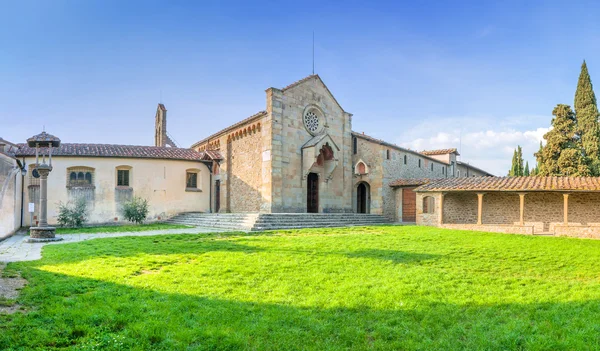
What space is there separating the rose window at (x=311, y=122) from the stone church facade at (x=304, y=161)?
7 centimetres

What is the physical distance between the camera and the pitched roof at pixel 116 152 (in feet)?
67.9

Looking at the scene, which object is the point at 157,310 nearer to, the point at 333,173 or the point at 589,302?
the point at 589,302

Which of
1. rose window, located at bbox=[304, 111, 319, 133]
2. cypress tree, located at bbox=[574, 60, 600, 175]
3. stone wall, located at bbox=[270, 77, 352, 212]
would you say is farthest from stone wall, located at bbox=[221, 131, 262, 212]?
cypress tree, located at bbox=[574, 60, 600, 175]

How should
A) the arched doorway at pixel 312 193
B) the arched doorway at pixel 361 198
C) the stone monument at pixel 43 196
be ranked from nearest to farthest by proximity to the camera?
the stone monument at pixel 43 196 → the arched doorway at pixel 312 193 → the arched doorway at pixel 361 198

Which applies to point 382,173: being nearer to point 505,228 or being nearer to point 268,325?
point 505,228

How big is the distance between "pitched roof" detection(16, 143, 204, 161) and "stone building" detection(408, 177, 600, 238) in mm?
15650

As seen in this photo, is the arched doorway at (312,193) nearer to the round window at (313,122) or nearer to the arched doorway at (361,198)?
the round window at (313,122)

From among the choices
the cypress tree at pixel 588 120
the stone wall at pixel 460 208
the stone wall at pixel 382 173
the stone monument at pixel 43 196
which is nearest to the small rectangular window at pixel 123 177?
the stone monument at pixel 43 196

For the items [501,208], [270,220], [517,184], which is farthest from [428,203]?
[270,220]

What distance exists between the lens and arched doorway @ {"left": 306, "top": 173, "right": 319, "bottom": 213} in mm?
23439

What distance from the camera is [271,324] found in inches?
182

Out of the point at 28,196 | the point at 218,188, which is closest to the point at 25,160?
the point at 28,196

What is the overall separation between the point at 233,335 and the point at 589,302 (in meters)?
5.69

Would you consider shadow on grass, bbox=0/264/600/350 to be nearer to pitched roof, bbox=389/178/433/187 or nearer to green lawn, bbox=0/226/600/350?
green lawn, bbox=0/226/600/350
